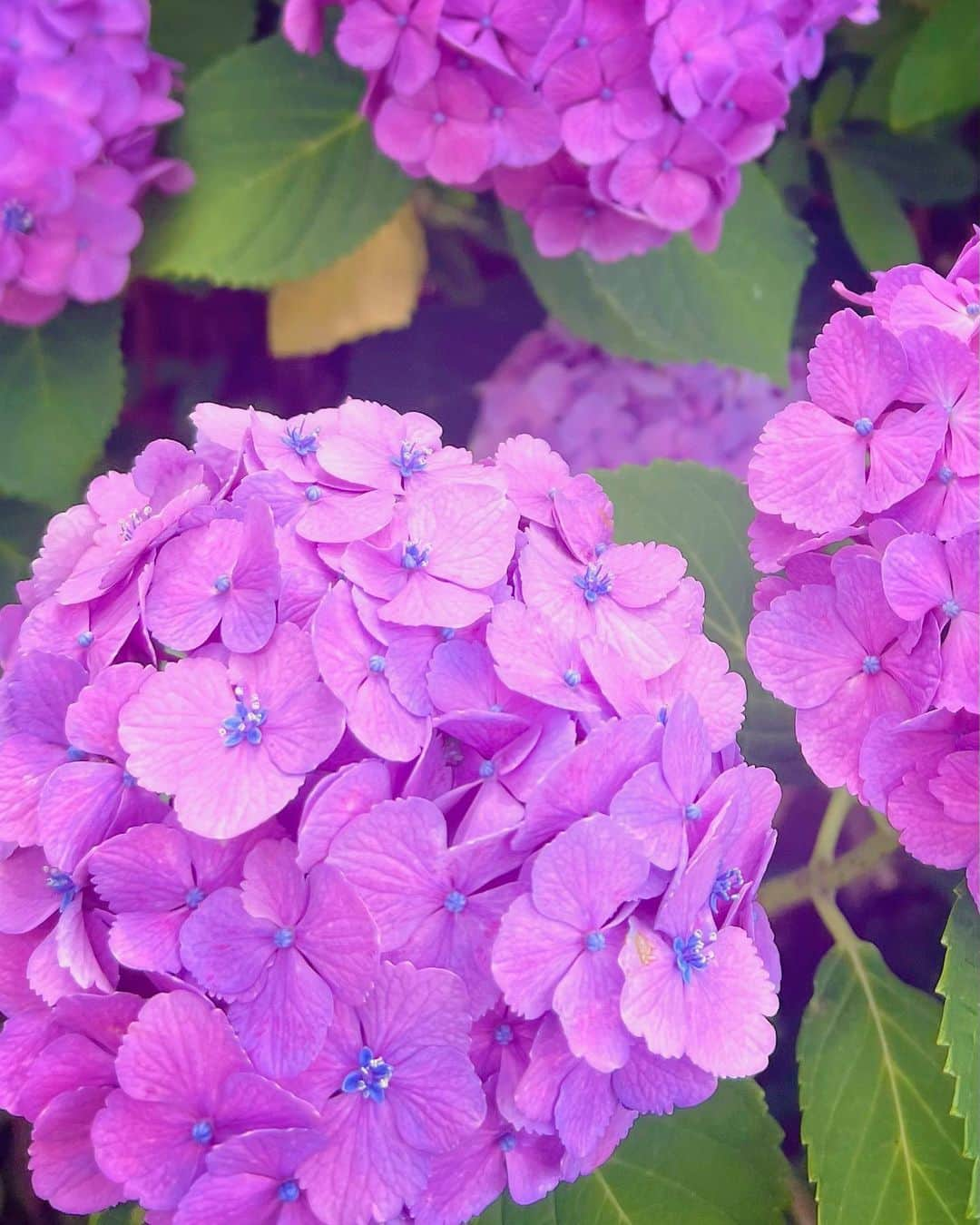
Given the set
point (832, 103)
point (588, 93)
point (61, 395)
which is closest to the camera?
point (588, 93)

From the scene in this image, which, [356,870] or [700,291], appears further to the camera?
[700,291]

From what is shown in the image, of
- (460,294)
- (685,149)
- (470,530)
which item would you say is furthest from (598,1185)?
(460,294)

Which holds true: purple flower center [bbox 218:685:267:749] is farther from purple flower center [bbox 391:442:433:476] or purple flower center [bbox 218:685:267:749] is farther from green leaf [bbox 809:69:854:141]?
green leaf [bbox 809:69:854:141]

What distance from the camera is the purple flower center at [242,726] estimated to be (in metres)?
0.45

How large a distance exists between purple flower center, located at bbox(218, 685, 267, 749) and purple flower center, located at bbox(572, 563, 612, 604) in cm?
15

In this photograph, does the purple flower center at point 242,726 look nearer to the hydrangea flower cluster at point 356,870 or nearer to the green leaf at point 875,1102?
the hydrangea flower cluster at point 356,870

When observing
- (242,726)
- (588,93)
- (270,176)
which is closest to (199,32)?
(270,176)

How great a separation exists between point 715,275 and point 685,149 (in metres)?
0.22

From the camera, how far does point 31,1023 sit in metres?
0.48

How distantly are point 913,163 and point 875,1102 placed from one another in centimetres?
82

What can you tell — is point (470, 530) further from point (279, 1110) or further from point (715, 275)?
point (715, 275)

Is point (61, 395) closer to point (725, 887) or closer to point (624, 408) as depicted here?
point (624, 408)

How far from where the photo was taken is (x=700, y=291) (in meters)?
1.02

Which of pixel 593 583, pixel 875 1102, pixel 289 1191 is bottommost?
pixel 875 1102
